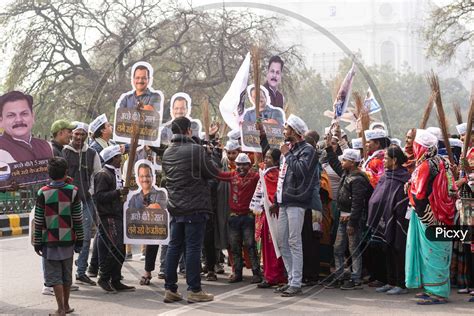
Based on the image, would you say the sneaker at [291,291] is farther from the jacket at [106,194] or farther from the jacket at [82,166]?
the jacket at [82,166]

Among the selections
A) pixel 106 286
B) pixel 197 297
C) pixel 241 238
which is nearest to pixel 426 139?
pixel 241 238

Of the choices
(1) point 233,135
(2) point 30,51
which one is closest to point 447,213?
(1) point 233,135

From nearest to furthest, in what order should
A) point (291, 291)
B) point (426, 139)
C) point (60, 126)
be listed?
1. point (426, 139)
2. point (291, 291)
3. point (60, 126)

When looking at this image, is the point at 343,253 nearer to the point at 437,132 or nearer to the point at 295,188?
the point at 295,188

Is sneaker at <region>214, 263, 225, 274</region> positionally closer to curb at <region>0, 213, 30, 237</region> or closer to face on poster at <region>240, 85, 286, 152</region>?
face on poster at <region>240, 85, 286, 152</region>

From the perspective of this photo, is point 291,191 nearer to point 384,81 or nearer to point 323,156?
point 323,156

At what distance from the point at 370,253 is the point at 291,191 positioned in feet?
5.03

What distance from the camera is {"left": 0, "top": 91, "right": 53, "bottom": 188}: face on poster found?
1160 cm

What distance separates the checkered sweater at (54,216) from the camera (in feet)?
23.9

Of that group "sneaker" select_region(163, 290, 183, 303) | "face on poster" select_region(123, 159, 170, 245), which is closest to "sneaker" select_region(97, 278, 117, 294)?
"face on poster" select_region(123, 159, 170, 245)

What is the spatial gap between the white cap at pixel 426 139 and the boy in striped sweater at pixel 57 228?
369 centimetres

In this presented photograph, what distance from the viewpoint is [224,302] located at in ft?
26.9

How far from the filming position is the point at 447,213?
7.91 m

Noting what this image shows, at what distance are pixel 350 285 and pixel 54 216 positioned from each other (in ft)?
12.0
